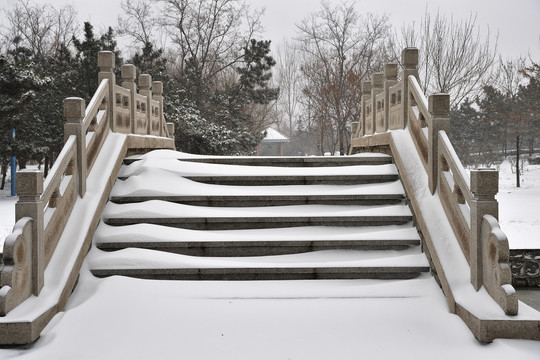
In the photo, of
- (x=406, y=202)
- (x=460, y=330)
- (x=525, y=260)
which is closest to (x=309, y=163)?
(x=406, y=202)

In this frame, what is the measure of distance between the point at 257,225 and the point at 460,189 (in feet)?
6.23

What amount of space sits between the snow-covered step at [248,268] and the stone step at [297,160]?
1.93 m

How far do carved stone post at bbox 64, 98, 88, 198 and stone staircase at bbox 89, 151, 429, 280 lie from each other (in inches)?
18.1

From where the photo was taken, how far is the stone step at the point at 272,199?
16.0ft

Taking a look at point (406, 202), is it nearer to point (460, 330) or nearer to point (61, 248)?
point (460, 330)

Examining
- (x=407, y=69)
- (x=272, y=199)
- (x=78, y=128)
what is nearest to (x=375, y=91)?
(x=407, y=69)

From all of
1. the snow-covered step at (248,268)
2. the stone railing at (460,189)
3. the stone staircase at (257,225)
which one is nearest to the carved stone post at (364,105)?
the stone railing at (460,189)

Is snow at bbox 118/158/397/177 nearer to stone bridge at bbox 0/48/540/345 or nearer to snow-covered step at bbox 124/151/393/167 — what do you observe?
stone bridge at bbox 0/48/540/345

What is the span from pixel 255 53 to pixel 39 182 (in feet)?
66.2

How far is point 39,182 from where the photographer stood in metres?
3.44

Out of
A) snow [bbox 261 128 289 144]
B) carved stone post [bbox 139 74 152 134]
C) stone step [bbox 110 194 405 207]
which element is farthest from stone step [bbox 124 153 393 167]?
snow [bbox 261 128 289 144]

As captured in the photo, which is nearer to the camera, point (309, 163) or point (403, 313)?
point (403, 313)

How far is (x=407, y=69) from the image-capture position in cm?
→ 559

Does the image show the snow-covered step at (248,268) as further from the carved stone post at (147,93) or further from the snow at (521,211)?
the snow at (521,211)
